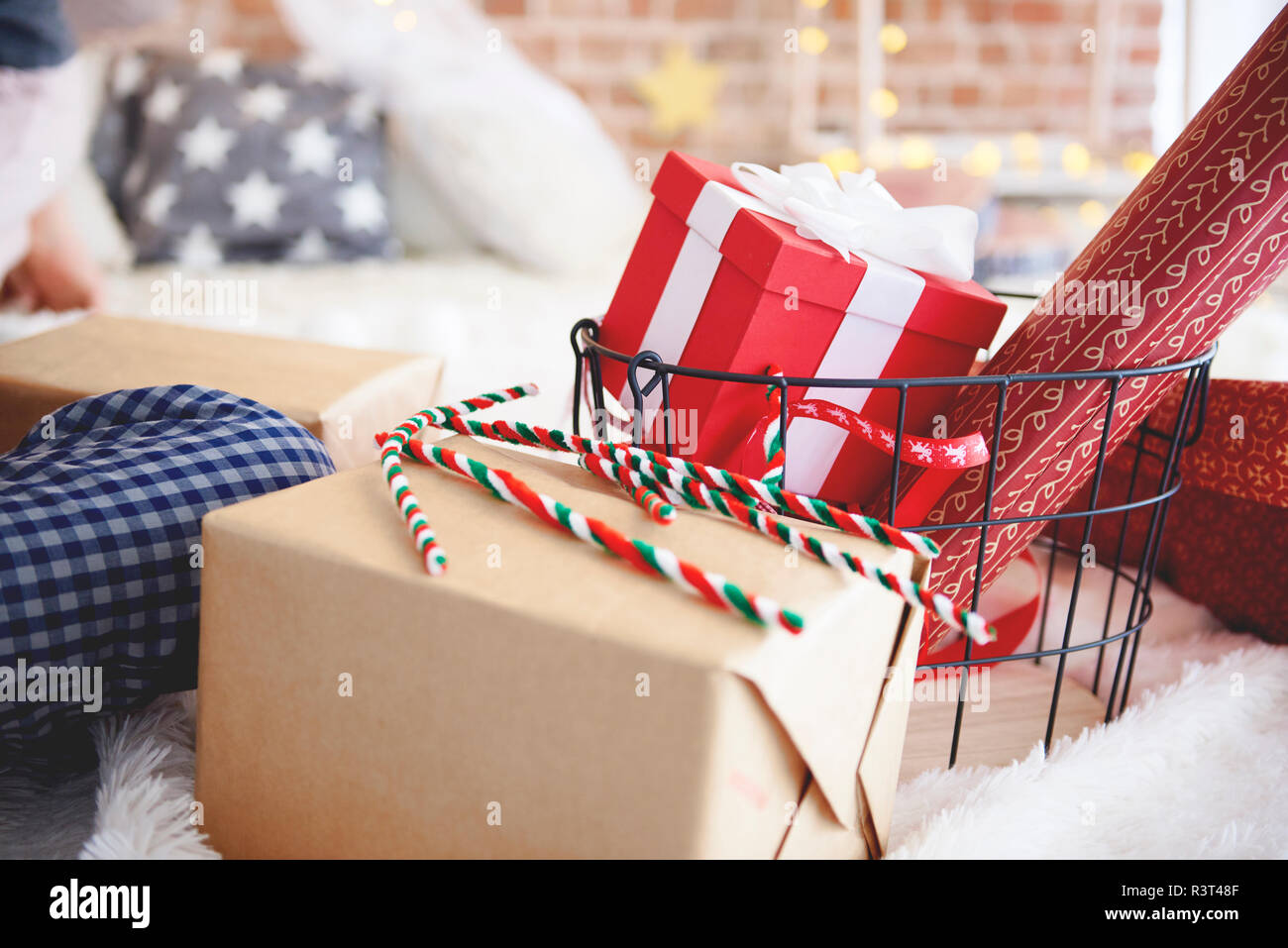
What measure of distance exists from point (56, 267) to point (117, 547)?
1.05 meters

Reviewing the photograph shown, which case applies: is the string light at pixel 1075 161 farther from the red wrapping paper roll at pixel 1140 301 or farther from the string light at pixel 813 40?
the red wrapping paper roll at pixel 1140 301

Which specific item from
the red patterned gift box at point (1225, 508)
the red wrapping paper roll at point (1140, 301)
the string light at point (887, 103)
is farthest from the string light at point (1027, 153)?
the red wrapping paper roll at point (1140, 301)

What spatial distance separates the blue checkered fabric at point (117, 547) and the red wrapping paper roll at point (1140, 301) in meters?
0.40

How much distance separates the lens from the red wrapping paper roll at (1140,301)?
1.72 ft

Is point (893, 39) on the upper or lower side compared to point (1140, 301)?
upper

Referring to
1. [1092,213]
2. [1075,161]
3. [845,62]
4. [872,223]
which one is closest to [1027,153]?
[1075,161]

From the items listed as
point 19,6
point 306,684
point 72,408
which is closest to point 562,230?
point 19,6

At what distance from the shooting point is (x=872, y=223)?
0.58m

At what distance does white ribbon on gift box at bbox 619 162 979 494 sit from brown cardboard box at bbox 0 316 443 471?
255 millimetres

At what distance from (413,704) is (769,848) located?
153 millimetres

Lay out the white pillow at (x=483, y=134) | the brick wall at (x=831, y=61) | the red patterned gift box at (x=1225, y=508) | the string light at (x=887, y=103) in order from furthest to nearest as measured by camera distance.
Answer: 1. the string light at (x=887, y=103)
2. the brick wall at (x=831, y=61)
3. the white pillow at (x=483, y=134)
4. the red patterned gift box at (x=1225, y=508)

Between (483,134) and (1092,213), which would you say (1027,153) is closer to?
(1092,213)

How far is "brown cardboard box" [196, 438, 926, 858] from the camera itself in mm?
349

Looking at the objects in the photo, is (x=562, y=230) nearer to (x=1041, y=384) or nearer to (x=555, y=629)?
(x=1041, y=384)
